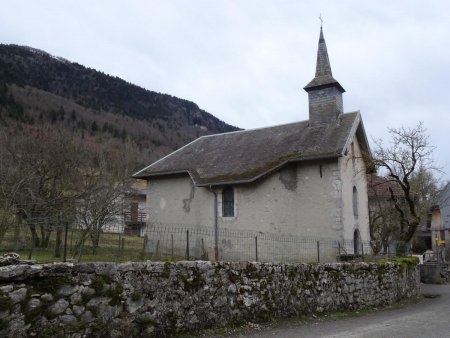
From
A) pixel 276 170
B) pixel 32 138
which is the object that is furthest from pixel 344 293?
pixel 32 138

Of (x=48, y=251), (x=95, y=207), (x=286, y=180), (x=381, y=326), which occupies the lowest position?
(x=381, y=326)

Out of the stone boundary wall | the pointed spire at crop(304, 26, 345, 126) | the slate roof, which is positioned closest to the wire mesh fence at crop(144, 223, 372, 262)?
the slate roof

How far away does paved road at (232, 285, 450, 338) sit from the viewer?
28.7 feet

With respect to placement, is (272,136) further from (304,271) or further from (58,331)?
(58,331)

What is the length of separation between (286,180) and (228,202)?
3.23m

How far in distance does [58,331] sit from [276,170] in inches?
660

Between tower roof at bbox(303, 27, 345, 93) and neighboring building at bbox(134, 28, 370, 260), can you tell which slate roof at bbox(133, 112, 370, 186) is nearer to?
neighboring building at bbox(134, 28, 370, 260)

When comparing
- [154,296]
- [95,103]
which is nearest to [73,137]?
[154,296]

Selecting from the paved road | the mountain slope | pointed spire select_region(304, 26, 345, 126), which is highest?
the mountain slope

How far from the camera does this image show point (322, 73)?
26.0 m

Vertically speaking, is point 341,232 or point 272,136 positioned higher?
point 272,136

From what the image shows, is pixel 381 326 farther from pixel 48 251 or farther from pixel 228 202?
pixel 228 202

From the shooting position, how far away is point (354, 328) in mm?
9547

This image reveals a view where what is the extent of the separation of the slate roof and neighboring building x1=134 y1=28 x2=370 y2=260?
6 cm
